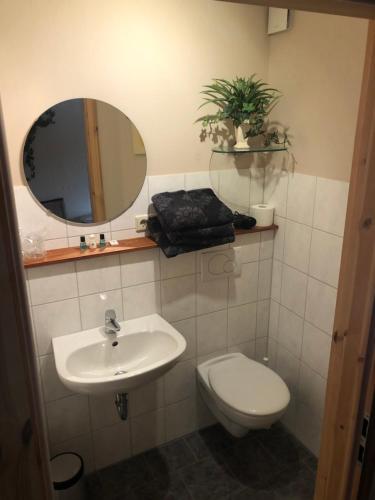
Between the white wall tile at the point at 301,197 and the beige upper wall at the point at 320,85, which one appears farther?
the white wall tile at the point at 301,197

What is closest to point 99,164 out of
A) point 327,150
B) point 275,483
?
point 327,150

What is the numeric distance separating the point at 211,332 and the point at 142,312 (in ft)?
1.54

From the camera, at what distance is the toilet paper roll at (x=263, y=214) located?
214cm

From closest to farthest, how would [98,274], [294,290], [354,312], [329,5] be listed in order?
1. [329,5]
2. [354,312]
3. [98,274]
4. [294,290]

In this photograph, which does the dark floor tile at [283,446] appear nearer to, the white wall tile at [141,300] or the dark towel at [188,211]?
the white wall tile at [141,300]

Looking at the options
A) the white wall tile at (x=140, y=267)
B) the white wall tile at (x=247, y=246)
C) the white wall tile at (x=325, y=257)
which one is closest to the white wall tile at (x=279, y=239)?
the white wall tile at (x=247, y=246)

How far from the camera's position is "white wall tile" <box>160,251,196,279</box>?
197 centimetres

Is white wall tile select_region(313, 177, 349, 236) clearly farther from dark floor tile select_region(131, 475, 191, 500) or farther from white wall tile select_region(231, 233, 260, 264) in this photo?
dark floor tile select_region(131, 475, 191, 500)

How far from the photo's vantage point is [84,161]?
178 centimetres

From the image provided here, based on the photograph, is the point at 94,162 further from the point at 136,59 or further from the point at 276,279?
the point at 276,279

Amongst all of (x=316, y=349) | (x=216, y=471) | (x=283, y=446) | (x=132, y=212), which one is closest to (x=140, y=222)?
(x=132, y=212)

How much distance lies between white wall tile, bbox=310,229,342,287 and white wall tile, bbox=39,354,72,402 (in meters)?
1.38

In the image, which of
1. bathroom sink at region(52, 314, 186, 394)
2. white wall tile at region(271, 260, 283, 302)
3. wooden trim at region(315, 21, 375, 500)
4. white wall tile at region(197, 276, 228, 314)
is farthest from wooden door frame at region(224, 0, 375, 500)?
white wall tile at region(271, 260, 283, 302)

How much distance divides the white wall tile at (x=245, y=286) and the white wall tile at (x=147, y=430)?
0.78 m
